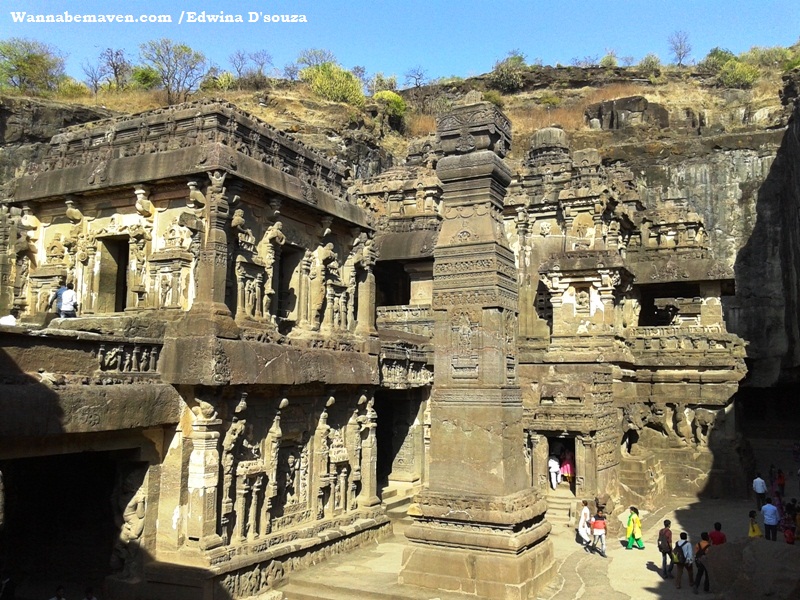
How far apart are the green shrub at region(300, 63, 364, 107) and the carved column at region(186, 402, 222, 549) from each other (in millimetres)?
35778

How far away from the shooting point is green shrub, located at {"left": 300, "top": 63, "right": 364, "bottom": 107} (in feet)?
143

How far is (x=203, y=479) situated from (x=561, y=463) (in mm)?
9297

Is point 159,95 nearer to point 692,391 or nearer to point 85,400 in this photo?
point 692,391

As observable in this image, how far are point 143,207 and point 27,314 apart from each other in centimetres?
323

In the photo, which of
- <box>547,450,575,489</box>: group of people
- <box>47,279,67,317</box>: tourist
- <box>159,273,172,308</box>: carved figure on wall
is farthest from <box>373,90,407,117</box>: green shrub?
<box>159,273,172,308</box>: carved figure on wall

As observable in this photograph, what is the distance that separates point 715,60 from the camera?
2355 inches

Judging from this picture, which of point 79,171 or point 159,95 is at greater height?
point 159,95

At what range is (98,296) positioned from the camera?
11.9 metres

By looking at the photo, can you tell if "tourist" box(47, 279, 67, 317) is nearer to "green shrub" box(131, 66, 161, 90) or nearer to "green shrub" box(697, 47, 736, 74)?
"green shrub" box(131, 66, 161, 90)

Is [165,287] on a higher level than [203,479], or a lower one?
higher

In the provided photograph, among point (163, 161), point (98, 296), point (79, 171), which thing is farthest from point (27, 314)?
point (163, 161)

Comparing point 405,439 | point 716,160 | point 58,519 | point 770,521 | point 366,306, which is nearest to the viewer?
point 58,519

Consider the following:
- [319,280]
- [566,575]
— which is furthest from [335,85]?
[566,575]

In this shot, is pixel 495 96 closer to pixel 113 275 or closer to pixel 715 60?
pixel 715 60
